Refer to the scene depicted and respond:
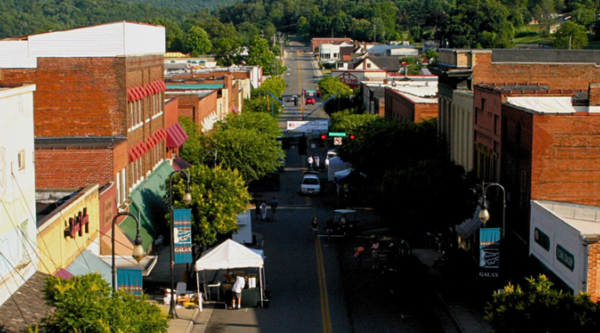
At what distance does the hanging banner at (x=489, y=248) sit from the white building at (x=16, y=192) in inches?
555

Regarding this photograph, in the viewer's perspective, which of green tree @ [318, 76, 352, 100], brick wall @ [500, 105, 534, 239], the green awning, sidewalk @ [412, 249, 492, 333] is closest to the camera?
sidewalk @ [412, 249, 492, 333]

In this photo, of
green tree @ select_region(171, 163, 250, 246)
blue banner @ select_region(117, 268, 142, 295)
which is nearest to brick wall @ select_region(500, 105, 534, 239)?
green tree @ select_region(171, 163, 250, 246)

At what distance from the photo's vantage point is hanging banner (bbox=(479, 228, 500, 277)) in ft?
90.4

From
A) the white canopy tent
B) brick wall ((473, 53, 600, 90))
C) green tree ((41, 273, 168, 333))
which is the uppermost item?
brick wall ((473, 53, 600, 90))

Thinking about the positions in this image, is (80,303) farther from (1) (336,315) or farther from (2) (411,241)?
(2) (411,241)

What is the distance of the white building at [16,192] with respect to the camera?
20.1 metres

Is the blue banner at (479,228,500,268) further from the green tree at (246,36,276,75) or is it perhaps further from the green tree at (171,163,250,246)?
the green tree at (246,36,276,75)

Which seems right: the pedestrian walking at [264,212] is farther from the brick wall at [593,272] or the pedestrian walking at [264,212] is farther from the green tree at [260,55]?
the green tree at [260,55]

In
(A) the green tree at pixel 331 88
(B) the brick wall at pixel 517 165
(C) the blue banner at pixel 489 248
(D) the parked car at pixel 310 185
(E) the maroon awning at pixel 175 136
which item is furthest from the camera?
(A) the green tree at pixel 331 88

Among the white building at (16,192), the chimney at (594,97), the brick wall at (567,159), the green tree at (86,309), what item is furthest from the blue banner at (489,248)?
the green tree at (86,309)

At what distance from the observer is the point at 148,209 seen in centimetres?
3816

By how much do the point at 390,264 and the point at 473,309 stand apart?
5.67 meters

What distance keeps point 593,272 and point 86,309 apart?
1499 cm

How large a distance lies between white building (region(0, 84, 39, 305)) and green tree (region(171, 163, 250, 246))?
11.8 metres
